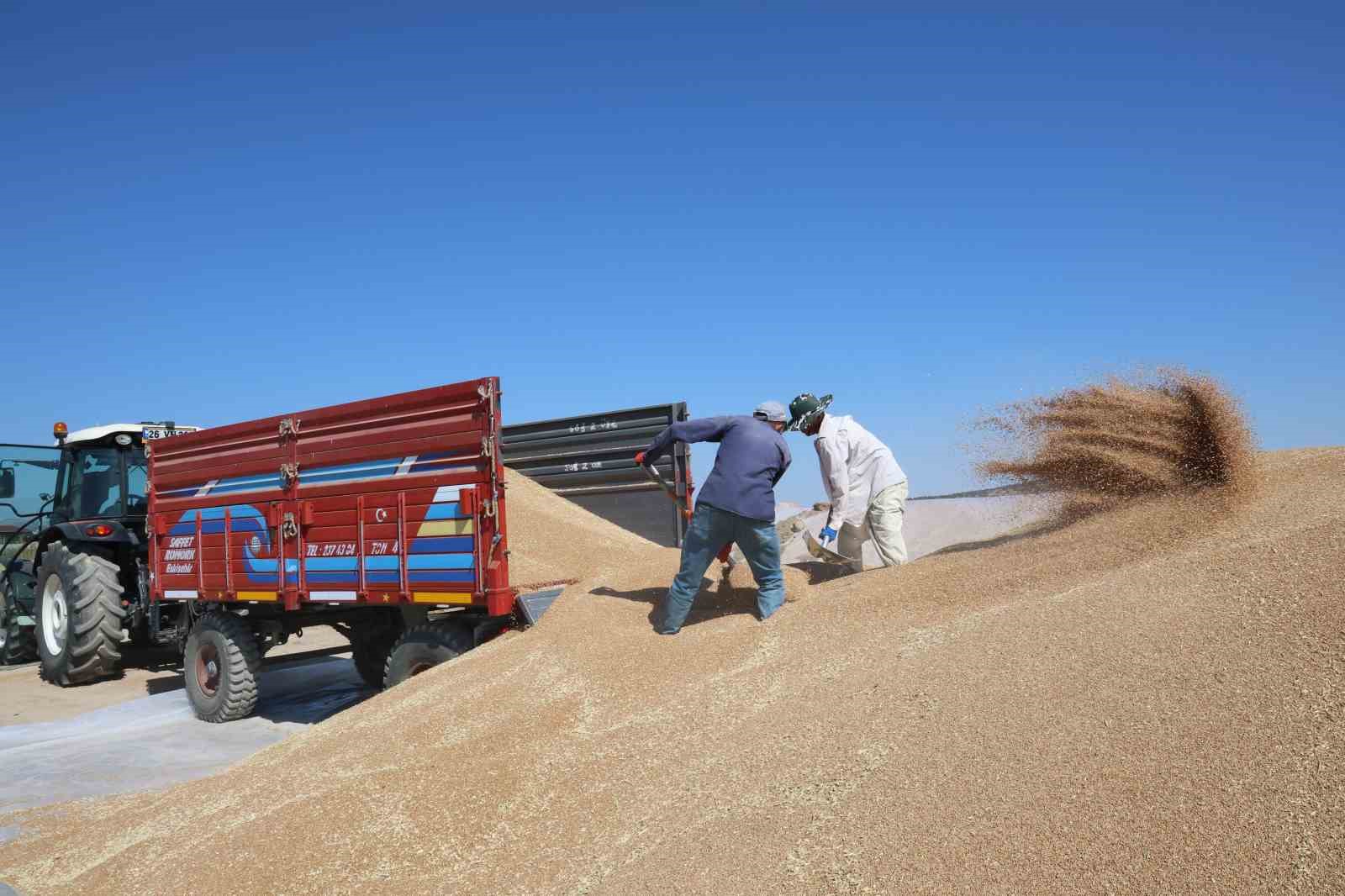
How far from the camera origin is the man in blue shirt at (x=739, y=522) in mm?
5164

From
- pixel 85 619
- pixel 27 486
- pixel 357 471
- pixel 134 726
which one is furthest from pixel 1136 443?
pixel 27 486

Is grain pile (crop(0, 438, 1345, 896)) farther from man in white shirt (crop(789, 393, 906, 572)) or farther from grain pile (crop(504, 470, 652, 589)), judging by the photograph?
man in white shirt (crop(789, 393, 906, 572))

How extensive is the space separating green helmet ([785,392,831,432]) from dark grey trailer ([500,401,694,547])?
99 cm

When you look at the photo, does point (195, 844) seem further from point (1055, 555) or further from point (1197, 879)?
point (1055, 555)

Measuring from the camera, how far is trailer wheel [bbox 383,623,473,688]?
18.5 ft

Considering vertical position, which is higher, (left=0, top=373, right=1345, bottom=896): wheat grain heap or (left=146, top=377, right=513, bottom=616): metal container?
(left=146, top=377, right=513, bottom=616): metal container

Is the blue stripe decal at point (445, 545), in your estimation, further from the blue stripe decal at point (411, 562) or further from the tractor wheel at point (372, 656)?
the tractor wheel at point (372, 656)

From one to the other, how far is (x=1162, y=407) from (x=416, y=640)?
4.51 meters

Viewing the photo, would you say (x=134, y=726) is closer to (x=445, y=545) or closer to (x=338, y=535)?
(x=338, y=535)

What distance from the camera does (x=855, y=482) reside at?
6613mm

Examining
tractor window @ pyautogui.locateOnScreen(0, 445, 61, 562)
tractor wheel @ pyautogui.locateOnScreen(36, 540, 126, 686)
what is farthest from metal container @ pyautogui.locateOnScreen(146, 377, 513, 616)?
tractor window @ pyautogui.locateOnScreen(0, 445, 61, 562)

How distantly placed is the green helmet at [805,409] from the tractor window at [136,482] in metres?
7.05

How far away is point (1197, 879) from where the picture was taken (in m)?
2.43

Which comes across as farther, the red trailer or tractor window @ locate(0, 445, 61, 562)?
tractor window @ locate(0, 445, 61, 562)
